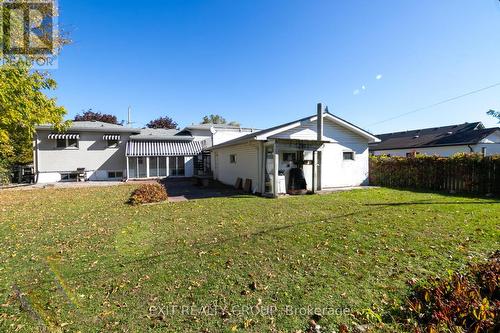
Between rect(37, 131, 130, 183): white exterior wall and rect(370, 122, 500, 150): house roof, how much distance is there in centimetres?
3229

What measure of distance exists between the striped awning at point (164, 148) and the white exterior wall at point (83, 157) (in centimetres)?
168

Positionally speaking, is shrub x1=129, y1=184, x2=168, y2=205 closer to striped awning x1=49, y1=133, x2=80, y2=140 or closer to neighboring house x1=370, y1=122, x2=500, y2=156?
striped awning x1=49, y1=133, x2=80, y2=140

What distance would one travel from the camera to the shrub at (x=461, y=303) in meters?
2.53

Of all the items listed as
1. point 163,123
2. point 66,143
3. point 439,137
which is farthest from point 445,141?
point 163,123

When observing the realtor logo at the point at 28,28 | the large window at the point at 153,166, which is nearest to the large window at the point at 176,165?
the large window at the point at 153,166

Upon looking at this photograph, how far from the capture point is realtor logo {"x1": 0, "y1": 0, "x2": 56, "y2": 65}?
31.7 ft

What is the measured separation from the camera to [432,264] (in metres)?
4.37

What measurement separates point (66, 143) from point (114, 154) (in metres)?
3.89

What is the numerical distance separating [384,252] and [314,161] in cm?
937

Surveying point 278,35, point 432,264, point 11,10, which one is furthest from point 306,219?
point 11,10

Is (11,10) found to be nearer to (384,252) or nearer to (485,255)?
(384,252)

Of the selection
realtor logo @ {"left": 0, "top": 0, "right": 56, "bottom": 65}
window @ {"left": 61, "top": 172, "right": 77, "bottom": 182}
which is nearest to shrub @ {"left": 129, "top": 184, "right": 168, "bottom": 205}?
realtor logo @ {"left": 0, "top": 0, "right": 56, "bottom": 65}

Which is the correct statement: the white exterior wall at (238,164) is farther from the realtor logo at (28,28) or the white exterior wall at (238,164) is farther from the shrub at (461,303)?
the realtor logo at (28,28)

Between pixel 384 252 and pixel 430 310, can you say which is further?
pixel 384 252
